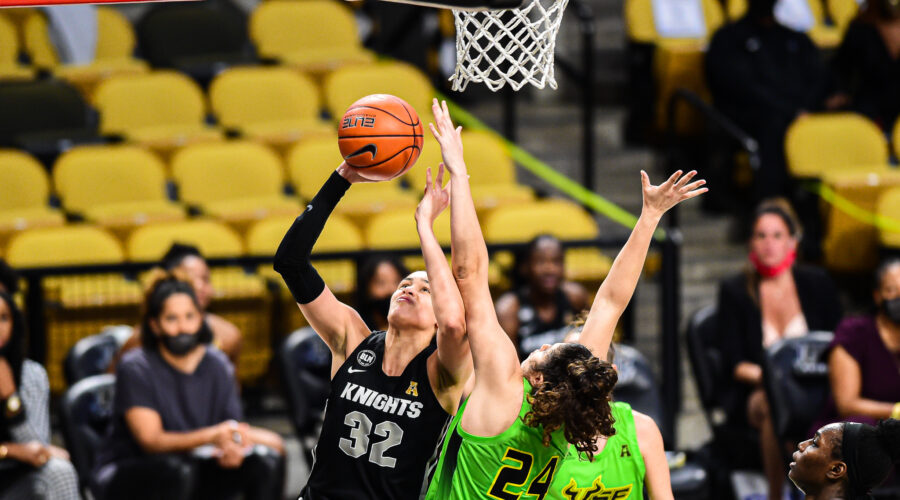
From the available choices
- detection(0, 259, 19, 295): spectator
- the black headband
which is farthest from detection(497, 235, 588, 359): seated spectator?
the black headband

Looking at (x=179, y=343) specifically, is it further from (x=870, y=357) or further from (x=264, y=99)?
(x=264, y=99)

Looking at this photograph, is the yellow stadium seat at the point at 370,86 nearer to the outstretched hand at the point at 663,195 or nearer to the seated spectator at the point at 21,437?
the seated spectator at the point at 21,437

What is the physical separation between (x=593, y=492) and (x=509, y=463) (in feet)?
1.14

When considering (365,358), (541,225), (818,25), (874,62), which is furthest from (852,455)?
(818,25)

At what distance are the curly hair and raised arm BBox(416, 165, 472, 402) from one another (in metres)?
0.41

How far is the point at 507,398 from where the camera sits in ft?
12.2

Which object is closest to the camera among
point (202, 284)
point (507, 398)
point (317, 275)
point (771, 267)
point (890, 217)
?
point (507, 398)

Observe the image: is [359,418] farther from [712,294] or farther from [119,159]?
[712,294]

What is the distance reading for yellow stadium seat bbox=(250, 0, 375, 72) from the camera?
975 cm

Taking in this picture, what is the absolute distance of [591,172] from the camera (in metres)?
9.12

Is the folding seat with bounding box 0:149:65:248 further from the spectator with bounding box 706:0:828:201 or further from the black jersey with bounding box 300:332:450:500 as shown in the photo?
the spectator with bounding box 706:0:828:201

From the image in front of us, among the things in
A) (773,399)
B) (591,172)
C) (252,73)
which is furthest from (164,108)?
(773,399)

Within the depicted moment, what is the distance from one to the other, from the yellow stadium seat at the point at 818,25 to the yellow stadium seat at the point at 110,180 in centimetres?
474

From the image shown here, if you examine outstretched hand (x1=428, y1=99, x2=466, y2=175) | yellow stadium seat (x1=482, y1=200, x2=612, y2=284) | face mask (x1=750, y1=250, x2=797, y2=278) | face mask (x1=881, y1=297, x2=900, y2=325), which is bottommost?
face mask (x1=881, y1=297, x2=900, y2=325)
